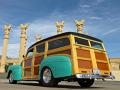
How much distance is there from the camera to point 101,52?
13.6m

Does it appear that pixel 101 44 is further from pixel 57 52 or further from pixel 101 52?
pixel 57 52

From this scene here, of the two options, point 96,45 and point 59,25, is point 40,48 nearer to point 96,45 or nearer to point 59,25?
point 96,45

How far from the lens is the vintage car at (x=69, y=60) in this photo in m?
11.9

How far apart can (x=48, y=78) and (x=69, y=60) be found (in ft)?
5.73

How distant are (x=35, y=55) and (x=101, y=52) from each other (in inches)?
129

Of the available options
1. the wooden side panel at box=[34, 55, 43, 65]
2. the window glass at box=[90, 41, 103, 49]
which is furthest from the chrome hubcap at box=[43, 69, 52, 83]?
the window glass at box=[90, 41, 103, 49]

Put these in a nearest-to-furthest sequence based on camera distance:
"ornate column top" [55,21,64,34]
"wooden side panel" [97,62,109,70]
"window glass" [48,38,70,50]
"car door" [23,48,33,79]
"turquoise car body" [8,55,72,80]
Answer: "turquoise car body" [8,55,72,80], "window glass" [48,38,70,50], "wooden side panel" [97,62,109,70], "car door" [23,48,33,79], "ornate column top" [55,21,64,34]

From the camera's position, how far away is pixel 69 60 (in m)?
11.9

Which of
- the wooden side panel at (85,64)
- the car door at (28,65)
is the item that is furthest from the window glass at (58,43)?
the car door at (28,65)

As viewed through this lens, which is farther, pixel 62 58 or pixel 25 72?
pixel 25 72

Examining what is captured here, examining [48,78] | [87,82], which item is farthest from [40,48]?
[87,82]

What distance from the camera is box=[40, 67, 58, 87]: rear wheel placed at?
1277cm

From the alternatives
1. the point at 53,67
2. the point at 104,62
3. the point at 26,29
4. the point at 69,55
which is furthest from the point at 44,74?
the point at 26,29

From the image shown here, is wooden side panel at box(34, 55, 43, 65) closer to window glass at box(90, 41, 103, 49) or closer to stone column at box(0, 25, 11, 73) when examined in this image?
window glass at box(90, 41, 103, 49)
